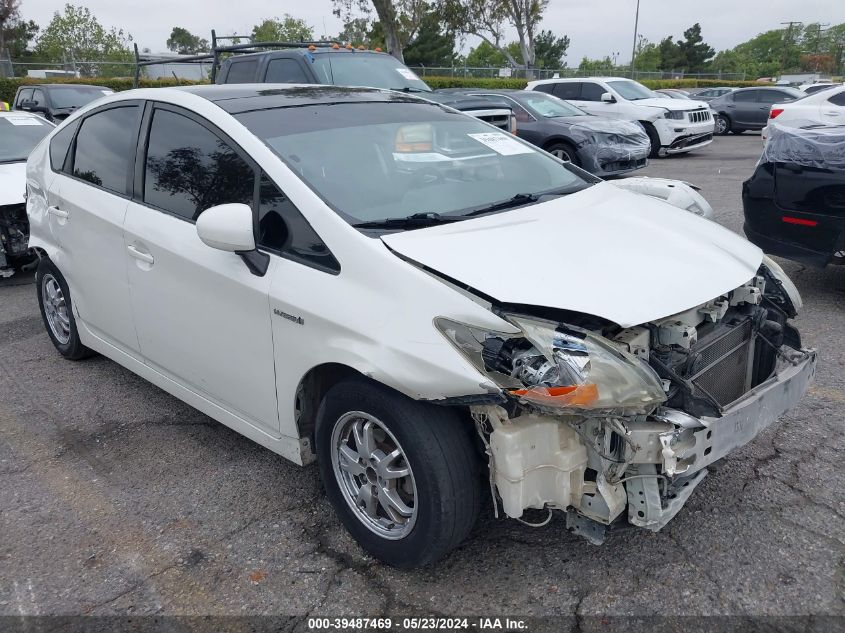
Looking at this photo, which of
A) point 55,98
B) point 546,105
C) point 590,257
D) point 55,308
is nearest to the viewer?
point 590,257

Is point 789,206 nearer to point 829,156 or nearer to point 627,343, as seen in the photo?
point 829,156

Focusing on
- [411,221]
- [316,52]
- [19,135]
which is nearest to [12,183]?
[19,135]

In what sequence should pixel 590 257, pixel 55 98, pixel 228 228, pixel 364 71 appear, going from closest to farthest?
pixel 590 257, pixel 228 228, pixel 364 71, pixel 55 98

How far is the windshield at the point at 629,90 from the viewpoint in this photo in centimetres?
1619

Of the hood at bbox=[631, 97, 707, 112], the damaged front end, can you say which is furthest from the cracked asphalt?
the hood at bbox=[631, 97, 707, 112]

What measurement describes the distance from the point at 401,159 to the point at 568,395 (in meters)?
1.59

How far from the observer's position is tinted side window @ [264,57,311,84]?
8125 millimetres

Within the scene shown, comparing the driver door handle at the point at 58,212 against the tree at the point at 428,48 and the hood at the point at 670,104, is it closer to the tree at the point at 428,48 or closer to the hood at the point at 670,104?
the hood at the point at 670,104

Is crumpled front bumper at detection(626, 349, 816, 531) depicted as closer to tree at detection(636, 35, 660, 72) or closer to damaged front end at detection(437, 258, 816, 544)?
damaged front end at detection(437, 258, 816, 544)

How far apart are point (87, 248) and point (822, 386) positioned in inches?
169

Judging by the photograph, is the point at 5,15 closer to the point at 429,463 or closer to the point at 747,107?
the point at 747,107

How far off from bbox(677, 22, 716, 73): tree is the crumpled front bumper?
239ft

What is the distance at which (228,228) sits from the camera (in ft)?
9.14

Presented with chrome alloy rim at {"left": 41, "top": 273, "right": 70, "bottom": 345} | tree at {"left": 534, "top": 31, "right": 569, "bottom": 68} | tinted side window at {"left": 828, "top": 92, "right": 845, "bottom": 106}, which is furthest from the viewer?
tree at {"left": 534, "top": 31, "right": 569, "bottom": 68}
